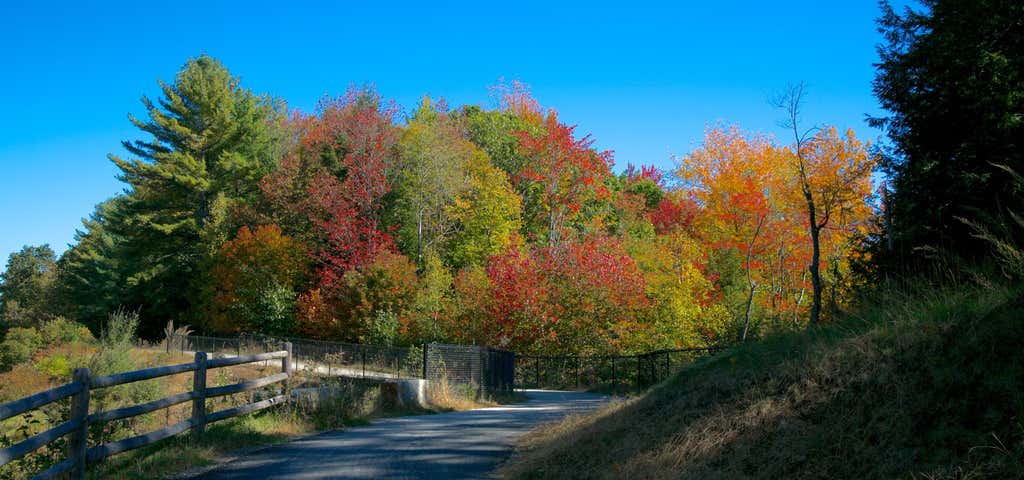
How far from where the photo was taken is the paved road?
7.55 m

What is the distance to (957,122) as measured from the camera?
52.3ft

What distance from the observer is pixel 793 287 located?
43031mm

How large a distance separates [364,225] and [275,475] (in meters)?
35.7

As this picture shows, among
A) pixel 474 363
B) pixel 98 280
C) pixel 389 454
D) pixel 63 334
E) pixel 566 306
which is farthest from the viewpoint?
pixel 98 280

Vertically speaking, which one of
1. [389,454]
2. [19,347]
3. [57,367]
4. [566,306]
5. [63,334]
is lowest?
[389,454]

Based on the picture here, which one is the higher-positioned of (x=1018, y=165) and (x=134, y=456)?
(x=1018, y=165)

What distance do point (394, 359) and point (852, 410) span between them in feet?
70.1

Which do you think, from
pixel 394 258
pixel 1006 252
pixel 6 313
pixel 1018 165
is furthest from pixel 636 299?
pixel 6 313

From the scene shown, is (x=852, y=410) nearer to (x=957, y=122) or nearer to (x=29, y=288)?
(x=957, y=122)

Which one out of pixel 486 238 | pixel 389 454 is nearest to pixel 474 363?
pixel 389 454

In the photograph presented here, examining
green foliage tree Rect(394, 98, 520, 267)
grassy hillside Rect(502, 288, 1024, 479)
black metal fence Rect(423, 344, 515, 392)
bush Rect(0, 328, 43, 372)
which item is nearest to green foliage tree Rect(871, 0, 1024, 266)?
grassy hillside Rect(502, 288, 1024, 479)

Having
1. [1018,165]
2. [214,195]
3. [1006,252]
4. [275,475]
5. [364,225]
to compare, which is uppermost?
[214,195]

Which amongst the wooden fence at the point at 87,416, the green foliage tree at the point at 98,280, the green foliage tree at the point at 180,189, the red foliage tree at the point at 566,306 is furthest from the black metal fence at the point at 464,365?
the green foliage tree at the point at 98,280

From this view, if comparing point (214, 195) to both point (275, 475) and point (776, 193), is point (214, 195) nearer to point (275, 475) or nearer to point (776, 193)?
point (776, 193)
